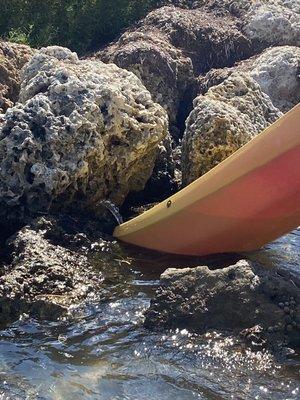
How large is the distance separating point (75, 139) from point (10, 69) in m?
1.98

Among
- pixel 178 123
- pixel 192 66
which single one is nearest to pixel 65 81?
pixel 178 123

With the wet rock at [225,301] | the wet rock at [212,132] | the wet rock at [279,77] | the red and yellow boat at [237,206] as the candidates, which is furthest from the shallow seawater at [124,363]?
the wet rock at [279,77]

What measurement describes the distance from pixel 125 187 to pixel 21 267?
66.6 inches

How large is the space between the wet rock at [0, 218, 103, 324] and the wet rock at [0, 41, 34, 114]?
1.90m

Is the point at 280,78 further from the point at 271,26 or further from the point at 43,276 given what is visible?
the point at 43,276

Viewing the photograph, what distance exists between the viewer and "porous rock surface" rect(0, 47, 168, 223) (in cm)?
572

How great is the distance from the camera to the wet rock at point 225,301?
429cm

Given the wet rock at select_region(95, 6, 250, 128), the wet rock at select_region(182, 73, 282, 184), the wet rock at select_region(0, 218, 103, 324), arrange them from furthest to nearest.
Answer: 1. the wet rock at select_region(95, 6, 250, 128)
2. the wet rock at select_region(182, 73, 282, 184)
3. the wet rock at select_region(0, 218, 103, 324)

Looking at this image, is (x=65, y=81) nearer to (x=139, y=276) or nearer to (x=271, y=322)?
(x=139, y=276)

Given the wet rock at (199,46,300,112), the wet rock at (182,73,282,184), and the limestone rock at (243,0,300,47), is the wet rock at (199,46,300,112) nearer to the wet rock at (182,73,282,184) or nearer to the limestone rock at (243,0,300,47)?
Answer: the limestone rock at (243,0,300,47)

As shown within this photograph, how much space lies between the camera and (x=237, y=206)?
5566 mm

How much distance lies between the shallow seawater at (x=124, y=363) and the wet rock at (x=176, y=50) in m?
4.20

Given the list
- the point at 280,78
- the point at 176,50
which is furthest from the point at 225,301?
the point at 176,50

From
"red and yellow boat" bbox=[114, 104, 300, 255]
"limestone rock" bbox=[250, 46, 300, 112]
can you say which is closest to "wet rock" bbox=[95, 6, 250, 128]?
"limestone rock" bbox=[250, 46, 300, 112]
